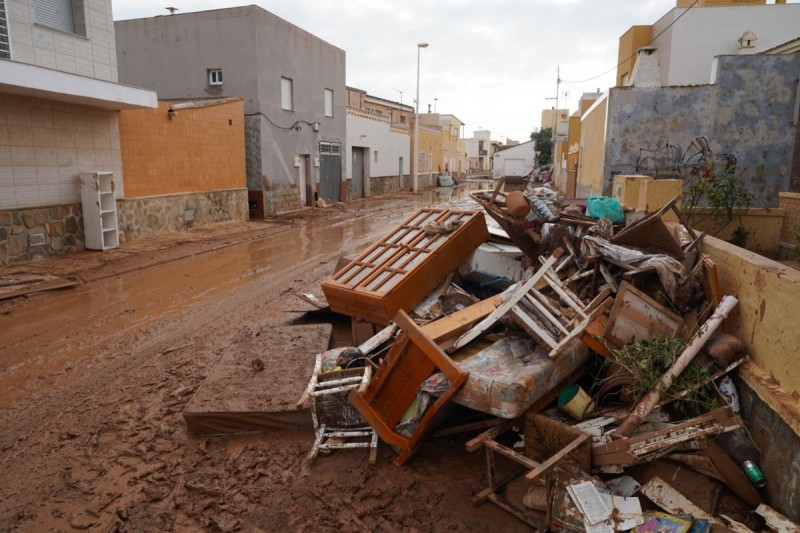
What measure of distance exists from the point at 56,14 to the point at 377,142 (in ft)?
73.8

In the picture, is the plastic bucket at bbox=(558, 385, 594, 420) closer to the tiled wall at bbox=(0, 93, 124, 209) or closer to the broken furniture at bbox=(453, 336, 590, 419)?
the broken furniture at bbox=(453, 336, 590, 419)

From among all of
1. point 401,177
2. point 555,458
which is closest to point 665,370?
point 555,458

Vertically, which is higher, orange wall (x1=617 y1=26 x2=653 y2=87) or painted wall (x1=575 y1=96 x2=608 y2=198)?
orange wall (x1=617 y1=26 x2=653 y2=87)

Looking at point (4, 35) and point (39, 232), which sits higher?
point (4, 35)

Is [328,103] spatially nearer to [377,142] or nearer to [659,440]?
[377,142]

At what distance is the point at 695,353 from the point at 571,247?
2094 millimetres

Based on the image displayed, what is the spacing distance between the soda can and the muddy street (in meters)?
1.46

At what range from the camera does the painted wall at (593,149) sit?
15.2 m

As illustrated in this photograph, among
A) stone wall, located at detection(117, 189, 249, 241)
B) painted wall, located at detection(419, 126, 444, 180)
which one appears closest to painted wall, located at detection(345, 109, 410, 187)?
painted wall, located at detection(419, 126, 444, 180)

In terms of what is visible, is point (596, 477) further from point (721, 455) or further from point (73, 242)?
point (73, 242)

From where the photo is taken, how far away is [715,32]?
1898 cm

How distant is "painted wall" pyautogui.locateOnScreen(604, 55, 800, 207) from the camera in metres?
12.8

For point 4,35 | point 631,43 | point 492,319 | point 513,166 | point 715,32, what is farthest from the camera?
point 513,166

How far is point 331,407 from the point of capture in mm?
4379
